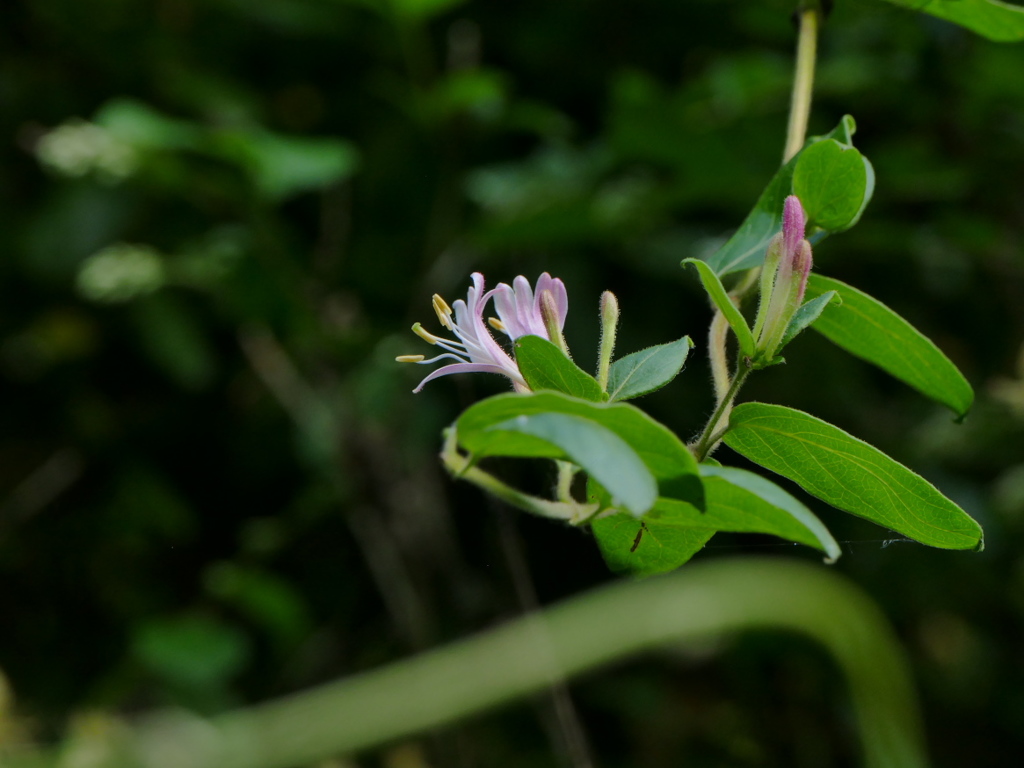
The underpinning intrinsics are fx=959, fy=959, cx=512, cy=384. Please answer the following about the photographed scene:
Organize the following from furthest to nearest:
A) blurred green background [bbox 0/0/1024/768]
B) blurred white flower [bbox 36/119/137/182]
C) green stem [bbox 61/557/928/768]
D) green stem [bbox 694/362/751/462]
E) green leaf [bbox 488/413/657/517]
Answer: blurred green background [bbox 0/0/1024/768] → blurred white flower [bbox 36/119/137/182] → green stem [bbox 61/557/928/768] → green stem [bbox 694/362/751/462] → green leaf [bbox 488/413/657/517]

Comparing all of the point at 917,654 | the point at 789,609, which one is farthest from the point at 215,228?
the point at 917,654

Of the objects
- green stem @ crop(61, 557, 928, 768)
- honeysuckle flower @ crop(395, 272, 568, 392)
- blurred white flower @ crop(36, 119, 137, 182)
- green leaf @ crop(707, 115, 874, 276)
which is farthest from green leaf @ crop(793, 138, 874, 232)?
blurred white flower @ crop(36, 119, 137, 182)

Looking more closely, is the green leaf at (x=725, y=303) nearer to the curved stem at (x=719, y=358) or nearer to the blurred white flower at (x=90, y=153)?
the curved stem at (x=719, y=358)

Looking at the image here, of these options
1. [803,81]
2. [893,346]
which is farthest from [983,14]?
[893,346]

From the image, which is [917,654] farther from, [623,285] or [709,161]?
[709,161]

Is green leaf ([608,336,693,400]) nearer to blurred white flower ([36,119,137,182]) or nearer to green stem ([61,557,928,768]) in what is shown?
green stem ([61,557,928,768])

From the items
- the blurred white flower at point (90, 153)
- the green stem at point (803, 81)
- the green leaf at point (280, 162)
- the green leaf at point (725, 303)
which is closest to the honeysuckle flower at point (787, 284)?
the green leaf at point (725, 303)

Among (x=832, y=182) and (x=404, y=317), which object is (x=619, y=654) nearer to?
(x=832, y=182)
